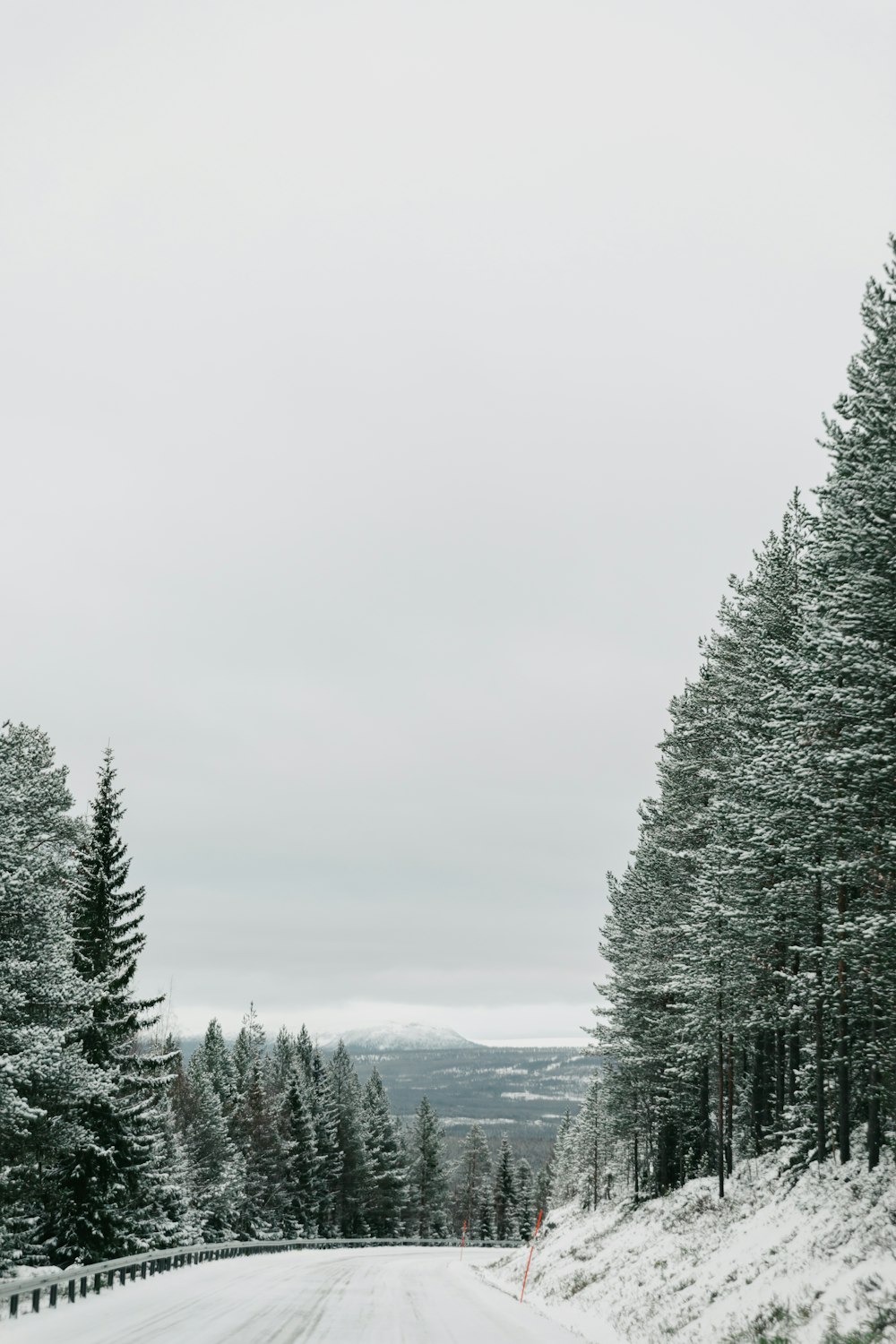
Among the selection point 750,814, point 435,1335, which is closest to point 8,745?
A: point 435,1335

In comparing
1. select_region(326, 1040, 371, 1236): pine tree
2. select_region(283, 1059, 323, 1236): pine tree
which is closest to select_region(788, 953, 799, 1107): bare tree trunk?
select_region(283, 1059, 323, 1236): pine tree

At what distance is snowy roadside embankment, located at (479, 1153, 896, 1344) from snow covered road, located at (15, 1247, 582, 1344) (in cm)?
158

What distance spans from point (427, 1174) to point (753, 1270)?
86.6 meters

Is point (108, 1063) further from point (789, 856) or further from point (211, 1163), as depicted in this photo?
point (211, 1163)

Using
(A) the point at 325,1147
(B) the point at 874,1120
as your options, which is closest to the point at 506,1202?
(A) the point at 325,1147

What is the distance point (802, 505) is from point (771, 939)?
11.1 m

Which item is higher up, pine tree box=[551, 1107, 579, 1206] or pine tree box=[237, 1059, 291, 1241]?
pine tree box=[237, 1059, 291, 1241]

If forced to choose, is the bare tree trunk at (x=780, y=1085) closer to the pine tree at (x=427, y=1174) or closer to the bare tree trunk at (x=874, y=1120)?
the bare tree trunk at (x=874, y=1120)

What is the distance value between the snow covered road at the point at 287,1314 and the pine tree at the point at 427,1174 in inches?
2531

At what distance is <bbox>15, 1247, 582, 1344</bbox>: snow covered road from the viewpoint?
54.6ft

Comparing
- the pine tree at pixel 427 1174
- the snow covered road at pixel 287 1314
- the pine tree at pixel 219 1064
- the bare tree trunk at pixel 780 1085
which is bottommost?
the pine tree at pixel 427 1174

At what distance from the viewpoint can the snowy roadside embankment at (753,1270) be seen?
13.1m

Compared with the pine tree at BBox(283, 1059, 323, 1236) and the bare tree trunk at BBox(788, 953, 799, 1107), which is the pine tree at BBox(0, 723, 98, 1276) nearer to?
the bare tree trunk at BBox(788, 953, 799, 1107)

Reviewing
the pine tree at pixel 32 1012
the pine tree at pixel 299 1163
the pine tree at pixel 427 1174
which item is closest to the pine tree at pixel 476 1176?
the pine tree at pixel 427 1174
